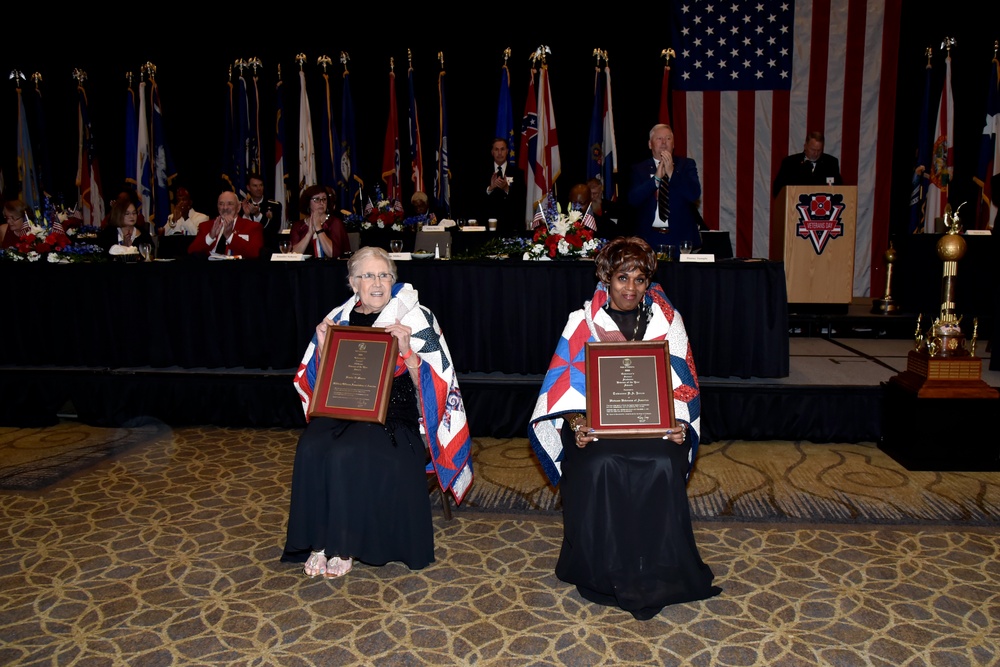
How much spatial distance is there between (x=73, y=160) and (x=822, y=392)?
1163 centimetres

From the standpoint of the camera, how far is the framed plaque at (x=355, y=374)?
9.77 ft

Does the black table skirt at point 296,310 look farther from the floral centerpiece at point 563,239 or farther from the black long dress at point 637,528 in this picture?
the black long dress at point 637,528

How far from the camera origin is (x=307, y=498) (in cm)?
307

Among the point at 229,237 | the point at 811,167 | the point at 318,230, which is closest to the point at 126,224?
the point at 229,237

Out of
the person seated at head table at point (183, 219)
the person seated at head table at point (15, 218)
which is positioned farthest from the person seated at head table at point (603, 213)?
the person seated at head table at point (15, 218)

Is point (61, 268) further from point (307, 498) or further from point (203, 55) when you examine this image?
point (203, 55)

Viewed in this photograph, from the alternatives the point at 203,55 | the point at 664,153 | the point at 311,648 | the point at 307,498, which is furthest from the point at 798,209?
the point at 203,55

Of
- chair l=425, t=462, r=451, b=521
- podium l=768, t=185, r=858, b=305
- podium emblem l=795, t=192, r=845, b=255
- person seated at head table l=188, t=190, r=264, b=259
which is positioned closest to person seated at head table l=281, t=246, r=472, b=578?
chair l=425, t=462, r=451, b=521

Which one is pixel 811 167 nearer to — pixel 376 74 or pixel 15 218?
pixel 376 74

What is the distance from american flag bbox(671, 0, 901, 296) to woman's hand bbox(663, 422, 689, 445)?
7.07 meters

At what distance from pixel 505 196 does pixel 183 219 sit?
3946mm

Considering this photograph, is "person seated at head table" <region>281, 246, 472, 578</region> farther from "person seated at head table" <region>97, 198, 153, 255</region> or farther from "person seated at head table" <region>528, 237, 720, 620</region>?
"person seated at head table" <region>97, 198, 153, 255</region>

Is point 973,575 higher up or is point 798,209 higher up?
point 798,209

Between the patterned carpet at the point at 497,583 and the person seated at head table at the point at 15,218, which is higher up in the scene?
the person seated at head table at the point at 15,218
